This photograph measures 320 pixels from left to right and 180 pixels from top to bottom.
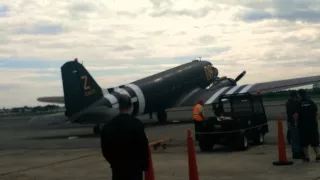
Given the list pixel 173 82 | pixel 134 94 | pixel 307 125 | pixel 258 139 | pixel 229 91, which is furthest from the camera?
pixel 173 82

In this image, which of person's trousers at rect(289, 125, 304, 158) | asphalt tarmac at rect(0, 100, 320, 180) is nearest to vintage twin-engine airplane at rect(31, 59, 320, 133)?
asphalt tarmac at rect(0, 100, 320, 180)

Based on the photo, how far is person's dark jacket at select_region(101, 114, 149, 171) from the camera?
20.7ft

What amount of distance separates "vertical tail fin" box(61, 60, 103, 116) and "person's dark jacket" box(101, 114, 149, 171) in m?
20.0

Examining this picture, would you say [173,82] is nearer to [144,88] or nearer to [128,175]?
[144,88]

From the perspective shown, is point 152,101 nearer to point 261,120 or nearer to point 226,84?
point 226,84

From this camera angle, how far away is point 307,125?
1265cm

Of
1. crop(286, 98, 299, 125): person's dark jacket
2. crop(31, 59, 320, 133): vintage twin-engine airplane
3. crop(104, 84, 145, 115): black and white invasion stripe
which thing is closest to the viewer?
crop(286, 98, 299, 125): person's dark jacket

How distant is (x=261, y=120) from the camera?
17297 millimetres

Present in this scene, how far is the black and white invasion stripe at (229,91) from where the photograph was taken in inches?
1296

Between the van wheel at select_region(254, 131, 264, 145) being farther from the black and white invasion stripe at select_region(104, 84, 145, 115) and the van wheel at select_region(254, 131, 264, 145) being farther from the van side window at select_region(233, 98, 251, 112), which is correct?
the black and white invasion stripe at select_region(104, 84, 145, 115)

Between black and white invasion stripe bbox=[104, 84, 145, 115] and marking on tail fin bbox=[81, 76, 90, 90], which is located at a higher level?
marking on tail fin bbox=[81, 76, 90, 90]

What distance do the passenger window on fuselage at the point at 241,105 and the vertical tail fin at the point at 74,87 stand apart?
34.1 ft

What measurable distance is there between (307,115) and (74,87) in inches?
619

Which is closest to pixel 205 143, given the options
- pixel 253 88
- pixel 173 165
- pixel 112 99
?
pixel 173 165
